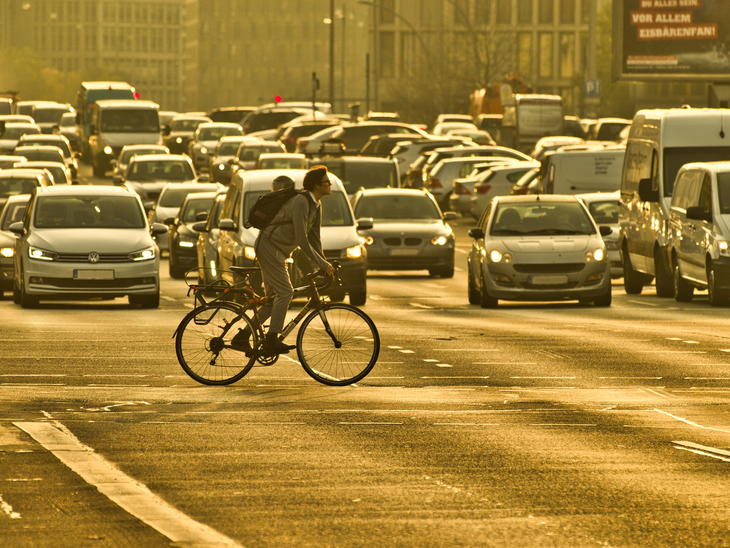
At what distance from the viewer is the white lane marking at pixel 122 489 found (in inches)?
280

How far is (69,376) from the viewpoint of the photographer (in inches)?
520

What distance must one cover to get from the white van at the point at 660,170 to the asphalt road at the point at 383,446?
6970 mm

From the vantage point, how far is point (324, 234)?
22.5 m

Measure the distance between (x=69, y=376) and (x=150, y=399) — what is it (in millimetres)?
1688

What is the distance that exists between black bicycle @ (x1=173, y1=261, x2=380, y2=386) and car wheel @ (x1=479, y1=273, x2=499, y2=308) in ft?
30.7

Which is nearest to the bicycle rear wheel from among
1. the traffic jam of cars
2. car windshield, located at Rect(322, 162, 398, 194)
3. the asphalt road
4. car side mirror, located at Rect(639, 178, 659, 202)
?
the asphalt road

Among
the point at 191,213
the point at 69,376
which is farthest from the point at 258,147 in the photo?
the point at 69,376

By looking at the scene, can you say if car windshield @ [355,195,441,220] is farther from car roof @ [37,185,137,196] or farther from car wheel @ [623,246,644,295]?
car roof @ [37,185,137,196]

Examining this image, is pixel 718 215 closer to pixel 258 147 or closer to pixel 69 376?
pixel 69 376

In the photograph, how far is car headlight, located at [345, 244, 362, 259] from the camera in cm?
2238

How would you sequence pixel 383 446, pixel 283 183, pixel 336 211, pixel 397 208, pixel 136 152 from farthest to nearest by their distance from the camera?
pixel 136 152, pixel 397 208, pixel 336 211, pixel 283 183, pixel 383 446

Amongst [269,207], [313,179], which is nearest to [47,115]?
[313,179]

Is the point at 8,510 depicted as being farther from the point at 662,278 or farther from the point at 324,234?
the point at 662,278

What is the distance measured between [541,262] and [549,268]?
15cm
